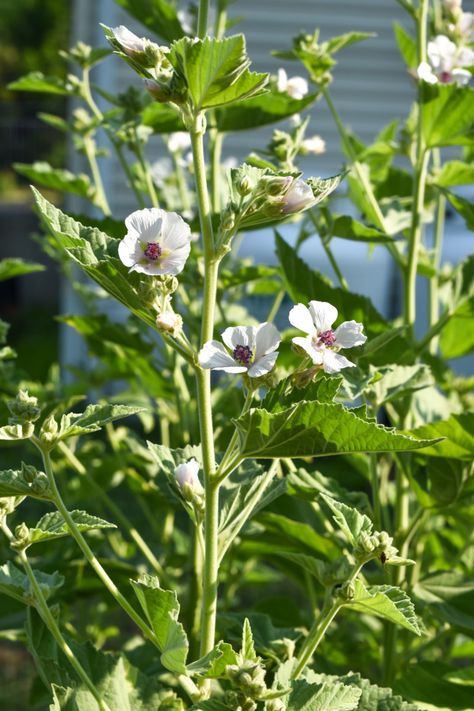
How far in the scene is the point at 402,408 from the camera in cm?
148

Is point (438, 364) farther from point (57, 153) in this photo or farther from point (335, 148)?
point (57, 153)

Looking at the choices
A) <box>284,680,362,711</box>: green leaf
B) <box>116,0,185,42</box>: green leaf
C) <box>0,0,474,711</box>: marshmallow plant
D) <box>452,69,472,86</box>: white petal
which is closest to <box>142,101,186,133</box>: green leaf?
<box>0,0,474,711</box>: marshmallow plant

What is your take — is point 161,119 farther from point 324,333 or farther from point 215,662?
point 215,662

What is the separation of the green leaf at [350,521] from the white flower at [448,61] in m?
0.70

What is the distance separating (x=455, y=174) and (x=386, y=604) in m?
0.82

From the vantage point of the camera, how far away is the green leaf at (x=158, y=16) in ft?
5.04

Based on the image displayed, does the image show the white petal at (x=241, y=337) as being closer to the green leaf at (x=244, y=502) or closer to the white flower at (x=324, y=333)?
the white flower at (x=324, y=333)

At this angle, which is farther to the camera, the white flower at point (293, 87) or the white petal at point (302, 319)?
the white flower at point (293, 87)

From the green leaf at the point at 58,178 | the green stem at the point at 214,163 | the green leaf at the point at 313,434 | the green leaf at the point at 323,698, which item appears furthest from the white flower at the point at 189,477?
the green leaf at the point at 58,178

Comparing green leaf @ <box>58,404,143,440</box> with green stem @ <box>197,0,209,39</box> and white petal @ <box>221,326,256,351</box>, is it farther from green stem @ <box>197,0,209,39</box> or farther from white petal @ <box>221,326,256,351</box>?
green stem @ <box>197,0,209,39</box>

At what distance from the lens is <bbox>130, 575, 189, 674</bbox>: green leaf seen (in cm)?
90

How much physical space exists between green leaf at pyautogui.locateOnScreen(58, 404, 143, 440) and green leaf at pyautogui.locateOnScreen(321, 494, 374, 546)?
224 mm

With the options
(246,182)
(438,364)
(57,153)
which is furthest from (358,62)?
(57,153)

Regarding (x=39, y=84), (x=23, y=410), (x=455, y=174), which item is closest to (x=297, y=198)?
(x=23, y=410)
